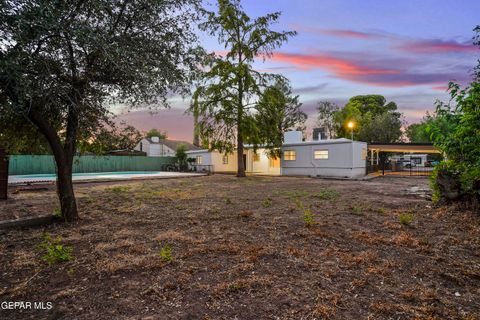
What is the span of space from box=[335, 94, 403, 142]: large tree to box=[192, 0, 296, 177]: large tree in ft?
73.1

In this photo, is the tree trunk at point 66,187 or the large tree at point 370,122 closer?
the tree trunk at point 66,187

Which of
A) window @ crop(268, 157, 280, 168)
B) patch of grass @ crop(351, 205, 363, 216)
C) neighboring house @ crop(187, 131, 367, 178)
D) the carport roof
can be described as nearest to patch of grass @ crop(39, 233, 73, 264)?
patch of grass @ crop(351, 205, 363, 216)

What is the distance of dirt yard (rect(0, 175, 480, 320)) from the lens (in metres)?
2.56

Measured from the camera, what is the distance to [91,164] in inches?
1123

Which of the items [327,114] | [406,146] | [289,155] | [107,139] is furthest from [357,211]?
[327,114]

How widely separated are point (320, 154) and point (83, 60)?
19.1 m

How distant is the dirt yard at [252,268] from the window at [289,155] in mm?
16784

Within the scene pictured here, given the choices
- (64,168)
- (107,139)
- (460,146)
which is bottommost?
(64,168)

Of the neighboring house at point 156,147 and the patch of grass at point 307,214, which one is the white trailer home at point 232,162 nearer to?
the neighboring house at point 156,147

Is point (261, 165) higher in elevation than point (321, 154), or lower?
lower

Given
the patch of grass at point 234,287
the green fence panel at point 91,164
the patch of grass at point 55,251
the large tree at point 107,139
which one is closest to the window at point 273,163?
the green fence panel at point 91,164

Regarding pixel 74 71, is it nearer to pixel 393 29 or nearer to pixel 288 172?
pixel 393 29

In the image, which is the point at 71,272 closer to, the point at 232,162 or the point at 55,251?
the point at 55,251

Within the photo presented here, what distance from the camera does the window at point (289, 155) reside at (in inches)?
922
